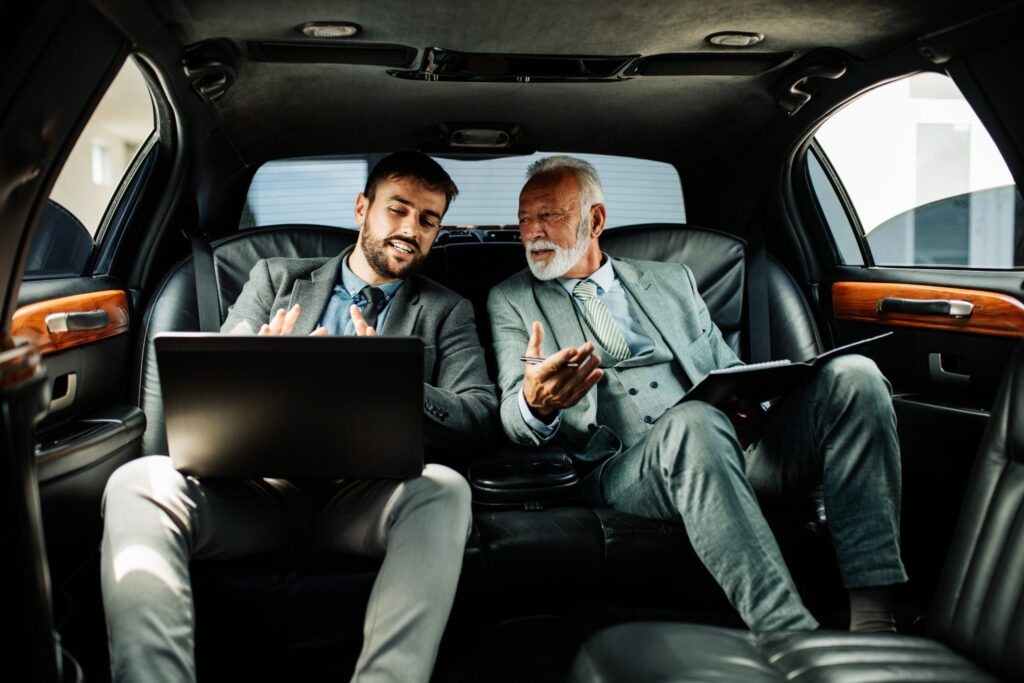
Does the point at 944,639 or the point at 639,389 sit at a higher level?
the point at 639,389

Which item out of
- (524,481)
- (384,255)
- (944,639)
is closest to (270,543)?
(524,481)

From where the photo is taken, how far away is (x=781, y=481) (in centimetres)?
211

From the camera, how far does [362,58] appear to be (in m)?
2.35

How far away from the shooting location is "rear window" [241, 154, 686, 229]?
3031 millimetres

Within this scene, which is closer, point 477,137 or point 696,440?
point 696,440

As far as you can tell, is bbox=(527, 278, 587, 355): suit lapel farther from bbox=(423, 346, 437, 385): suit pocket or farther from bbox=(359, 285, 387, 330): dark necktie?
bbox=(359, 285, 387, 330): dark necktie

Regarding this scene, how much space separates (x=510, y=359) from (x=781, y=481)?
32.6 inches

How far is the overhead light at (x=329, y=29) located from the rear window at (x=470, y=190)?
30.7 inches

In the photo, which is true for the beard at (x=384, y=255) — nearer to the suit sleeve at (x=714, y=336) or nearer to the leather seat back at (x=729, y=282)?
the leather seat back at (x=729, y=282)

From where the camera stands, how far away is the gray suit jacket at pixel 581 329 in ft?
7.70

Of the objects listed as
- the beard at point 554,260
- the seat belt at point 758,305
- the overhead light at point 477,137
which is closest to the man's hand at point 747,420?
the seat belt at point 758,305

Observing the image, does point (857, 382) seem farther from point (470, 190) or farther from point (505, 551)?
point (470, 190)

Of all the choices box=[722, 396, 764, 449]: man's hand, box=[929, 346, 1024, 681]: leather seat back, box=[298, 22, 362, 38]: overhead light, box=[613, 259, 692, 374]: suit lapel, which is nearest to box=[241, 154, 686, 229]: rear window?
box=[613, 259, 692, 374]: suit lapel

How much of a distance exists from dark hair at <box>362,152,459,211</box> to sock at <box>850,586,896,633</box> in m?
1.57
